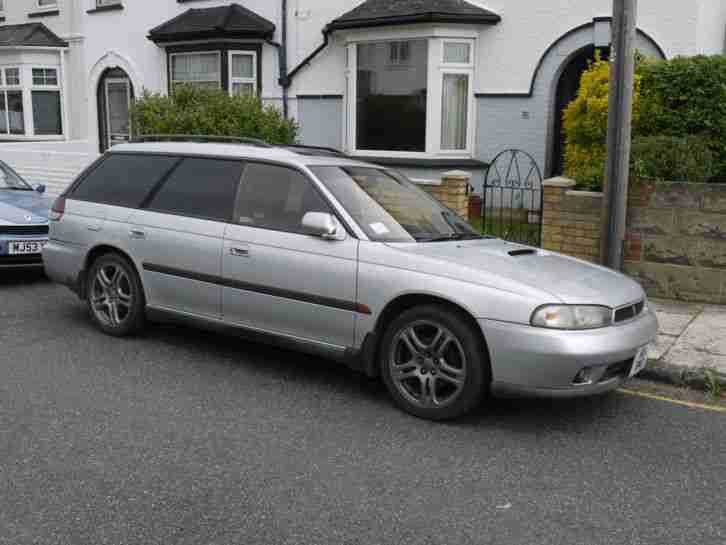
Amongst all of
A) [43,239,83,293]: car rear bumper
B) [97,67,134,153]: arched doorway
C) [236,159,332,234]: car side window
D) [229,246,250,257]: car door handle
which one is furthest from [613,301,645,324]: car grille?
[97,67,134,153]: arched doorway

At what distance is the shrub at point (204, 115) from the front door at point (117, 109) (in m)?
8.51

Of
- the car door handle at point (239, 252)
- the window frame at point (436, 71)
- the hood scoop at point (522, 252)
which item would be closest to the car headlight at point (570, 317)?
the hood scoop at point (522, 252)

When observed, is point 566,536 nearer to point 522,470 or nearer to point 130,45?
point 522,470

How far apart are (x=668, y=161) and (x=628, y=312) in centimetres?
395

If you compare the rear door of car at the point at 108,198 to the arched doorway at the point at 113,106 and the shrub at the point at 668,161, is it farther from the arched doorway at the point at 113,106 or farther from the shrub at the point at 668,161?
the arched doorway at the point at 113,106

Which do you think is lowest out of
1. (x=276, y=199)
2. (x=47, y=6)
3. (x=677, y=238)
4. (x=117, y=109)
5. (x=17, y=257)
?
(x=17, y=257)

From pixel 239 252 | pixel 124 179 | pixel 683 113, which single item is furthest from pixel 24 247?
pixel 683 113

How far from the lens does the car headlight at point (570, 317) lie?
4.78 meters

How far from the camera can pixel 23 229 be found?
29.5 ft

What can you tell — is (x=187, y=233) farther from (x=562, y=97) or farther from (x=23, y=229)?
(x=562, y=97)

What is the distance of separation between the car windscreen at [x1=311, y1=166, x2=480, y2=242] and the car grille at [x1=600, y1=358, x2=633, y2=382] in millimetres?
1521

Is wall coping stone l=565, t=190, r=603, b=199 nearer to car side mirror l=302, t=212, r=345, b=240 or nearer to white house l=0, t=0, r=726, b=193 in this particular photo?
car side mirror l=302, t=212, r=345, b=240

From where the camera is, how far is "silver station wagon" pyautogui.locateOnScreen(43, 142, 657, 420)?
487 cm

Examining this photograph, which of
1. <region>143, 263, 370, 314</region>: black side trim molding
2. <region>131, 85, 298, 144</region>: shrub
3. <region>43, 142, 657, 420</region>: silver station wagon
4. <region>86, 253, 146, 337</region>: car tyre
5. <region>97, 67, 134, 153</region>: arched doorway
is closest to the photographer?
<region>43, 142, 657, 420</region>: silver station wagon
